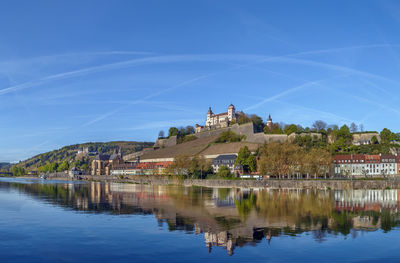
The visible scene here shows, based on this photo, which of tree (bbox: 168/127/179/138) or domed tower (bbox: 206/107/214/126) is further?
domed tower (bbox: 206/107/214/126)

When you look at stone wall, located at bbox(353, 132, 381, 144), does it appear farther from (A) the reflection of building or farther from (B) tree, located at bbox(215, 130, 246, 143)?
(A) the reflection of building

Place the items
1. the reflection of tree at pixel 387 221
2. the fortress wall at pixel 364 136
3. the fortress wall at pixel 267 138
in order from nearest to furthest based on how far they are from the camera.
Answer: the reflection of tree at pixel 387 221 < the fortress wall at pixel 267 138 < the fortress wall at pixel 364 136

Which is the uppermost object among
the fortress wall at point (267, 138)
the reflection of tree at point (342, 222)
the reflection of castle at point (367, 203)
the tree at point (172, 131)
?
the tree at point (172, 131)

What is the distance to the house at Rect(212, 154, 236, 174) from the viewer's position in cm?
10631

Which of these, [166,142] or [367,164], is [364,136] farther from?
[166,142]

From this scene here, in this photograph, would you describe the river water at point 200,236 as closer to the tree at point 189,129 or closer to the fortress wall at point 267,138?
the fortress wall at point 267,138

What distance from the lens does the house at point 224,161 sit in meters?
106

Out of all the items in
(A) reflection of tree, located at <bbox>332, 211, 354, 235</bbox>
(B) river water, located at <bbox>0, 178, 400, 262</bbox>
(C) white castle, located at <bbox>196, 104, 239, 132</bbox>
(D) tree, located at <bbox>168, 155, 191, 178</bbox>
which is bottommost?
(A) reflection of tree, located at <bbox>332, 211, 354, 235</bbox>

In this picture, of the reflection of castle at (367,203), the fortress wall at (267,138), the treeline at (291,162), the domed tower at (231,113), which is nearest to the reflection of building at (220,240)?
the reflection of castle at (367,203)

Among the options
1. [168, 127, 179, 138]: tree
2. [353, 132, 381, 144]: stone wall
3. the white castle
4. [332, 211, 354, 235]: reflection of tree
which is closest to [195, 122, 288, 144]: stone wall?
the white castle

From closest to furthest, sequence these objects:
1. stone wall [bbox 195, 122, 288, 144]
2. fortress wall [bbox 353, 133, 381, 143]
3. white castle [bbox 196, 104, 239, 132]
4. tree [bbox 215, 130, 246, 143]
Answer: stone wall [bbox 195, 122, 288, 144] < fortress wall [bbox 353, 133, 381, 143] < tree [bbox 215, 130, 246, 143] < white castle [bbox 196, 104, 239, 132]

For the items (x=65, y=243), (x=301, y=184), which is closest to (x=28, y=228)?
(x=65, y=243)

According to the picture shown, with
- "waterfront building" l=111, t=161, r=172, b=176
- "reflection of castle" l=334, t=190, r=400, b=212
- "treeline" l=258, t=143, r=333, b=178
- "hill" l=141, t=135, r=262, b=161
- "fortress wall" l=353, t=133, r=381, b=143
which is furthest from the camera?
"waterfront building" l=111, t=161, r=172, b=176

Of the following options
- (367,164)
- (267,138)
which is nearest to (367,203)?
(367,164)
